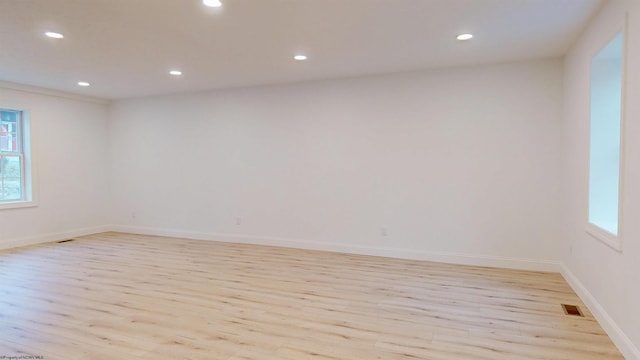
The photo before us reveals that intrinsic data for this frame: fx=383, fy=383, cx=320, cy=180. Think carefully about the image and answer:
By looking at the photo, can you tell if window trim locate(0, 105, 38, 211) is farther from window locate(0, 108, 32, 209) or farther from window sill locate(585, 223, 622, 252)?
window sill locate(585, 223, 622, 252)

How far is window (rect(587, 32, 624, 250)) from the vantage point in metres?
3.24

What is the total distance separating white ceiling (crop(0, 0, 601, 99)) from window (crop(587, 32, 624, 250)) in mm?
469

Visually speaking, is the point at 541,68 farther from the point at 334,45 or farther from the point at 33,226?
the point at 33,226

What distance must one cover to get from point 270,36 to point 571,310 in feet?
12.0

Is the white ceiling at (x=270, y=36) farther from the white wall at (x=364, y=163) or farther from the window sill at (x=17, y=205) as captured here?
the window sill at (x=17, y=205)

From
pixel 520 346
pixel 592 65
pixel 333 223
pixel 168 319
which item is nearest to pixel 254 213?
pixel 333 223

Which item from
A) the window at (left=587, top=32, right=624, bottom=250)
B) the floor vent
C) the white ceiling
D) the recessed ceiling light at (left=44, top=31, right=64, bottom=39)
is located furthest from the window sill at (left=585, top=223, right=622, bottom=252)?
the recessed ceiling light at (left=44, top=31, right=64, bottom=39)

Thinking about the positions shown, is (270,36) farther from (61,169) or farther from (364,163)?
(61,169)

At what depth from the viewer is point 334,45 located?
13.0 feet

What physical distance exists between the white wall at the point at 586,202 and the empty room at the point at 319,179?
0.08ft

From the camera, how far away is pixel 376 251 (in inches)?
211

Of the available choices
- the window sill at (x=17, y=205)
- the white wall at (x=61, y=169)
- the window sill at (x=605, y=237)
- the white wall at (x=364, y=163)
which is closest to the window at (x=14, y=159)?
the window sill at (x=17, y=205)

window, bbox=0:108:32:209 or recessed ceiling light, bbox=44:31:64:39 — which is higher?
recessed ceiling light, bbox=44:31:64:39

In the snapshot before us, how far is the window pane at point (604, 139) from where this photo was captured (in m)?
3.25
